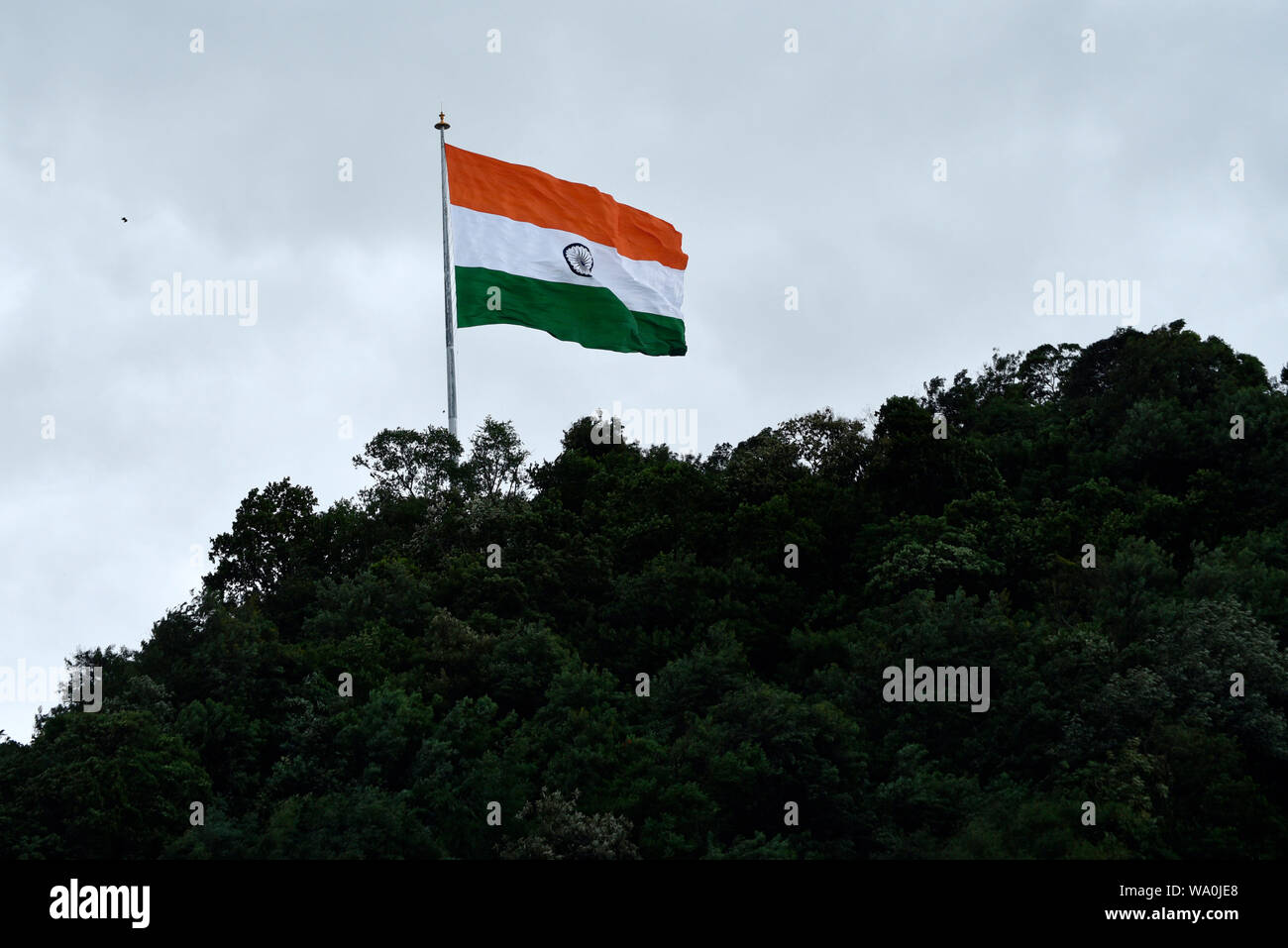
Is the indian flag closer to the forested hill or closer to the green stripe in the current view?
the green stripe

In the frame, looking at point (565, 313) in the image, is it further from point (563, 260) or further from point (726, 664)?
point (726, 664)

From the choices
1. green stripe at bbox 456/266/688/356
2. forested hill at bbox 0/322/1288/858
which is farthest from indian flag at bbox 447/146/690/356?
forested hill at bbox 0/322/1288/858

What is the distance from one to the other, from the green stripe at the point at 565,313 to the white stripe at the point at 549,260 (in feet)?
0.89

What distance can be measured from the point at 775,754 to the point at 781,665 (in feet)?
28.6

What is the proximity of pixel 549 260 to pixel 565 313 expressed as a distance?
1768 millimetres

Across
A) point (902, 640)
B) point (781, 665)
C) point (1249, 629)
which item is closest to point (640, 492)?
point (781, 665)

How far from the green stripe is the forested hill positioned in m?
8.96

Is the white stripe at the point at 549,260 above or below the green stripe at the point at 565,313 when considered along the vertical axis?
above

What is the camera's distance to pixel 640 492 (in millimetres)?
52500

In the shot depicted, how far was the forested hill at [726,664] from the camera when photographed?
32094 mm

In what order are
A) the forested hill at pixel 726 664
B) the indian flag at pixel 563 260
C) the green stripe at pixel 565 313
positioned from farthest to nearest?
the indian flag at pixel 563 260 < the green stripe at pixel 565 313 < the forested hill at pixel 726 664

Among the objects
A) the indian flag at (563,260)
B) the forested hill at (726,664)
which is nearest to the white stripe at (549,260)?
the indian flag at (563,260)

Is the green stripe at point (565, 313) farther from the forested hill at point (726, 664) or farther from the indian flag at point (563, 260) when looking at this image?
the forested hill at point (726, 664)

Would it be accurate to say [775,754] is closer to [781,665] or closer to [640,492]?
[781,665]
